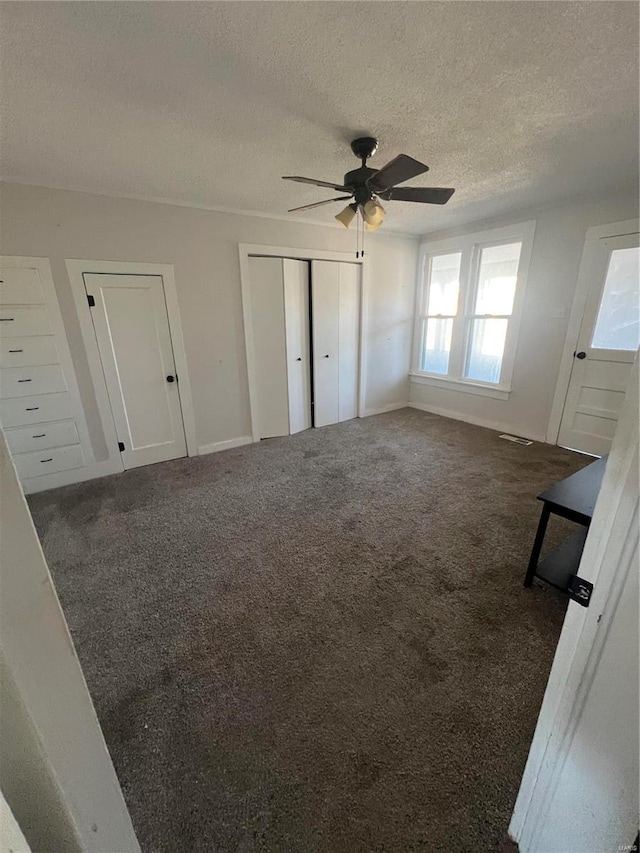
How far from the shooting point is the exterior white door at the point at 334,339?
13.0ft

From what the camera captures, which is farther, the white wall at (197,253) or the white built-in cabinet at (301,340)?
the white built-in cabinet at (301,340)

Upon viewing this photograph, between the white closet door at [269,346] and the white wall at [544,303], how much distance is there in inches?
92.9

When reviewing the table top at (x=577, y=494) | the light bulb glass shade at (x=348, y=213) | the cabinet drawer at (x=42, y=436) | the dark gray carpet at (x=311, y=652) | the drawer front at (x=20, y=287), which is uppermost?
the light bulb glass shade at (x=348, y=213)

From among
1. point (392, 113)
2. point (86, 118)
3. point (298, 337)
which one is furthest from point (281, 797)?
point (298, 337)

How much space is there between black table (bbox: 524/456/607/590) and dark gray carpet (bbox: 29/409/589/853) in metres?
0.16

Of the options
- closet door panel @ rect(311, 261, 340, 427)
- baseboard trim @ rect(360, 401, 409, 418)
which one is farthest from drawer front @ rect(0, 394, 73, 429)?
baseboard trim @ rect(360, 401, 409, 418)

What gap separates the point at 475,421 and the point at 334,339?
84.0 inches

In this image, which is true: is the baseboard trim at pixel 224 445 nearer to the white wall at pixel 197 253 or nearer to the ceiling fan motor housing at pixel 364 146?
the white wall at pixel 197 253

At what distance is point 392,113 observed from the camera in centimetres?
176

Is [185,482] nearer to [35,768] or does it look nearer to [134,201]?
[134,201]

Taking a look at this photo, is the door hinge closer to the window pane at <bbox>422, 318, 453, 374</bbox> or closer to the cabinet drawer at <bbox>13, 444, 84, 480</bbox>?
the cabinet drawer at <bbox>13, 444, 84, 480</bbox>

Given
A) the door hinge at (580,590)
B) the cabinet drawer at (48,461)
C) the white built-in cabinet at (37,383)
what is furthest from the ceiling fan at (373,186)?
the cabinet drawer at (48,461)

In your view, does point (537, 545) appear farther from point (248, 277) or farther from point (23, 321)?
point (23, 321)

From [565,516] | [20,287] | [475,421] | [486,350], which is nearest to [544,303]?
[486,350]
